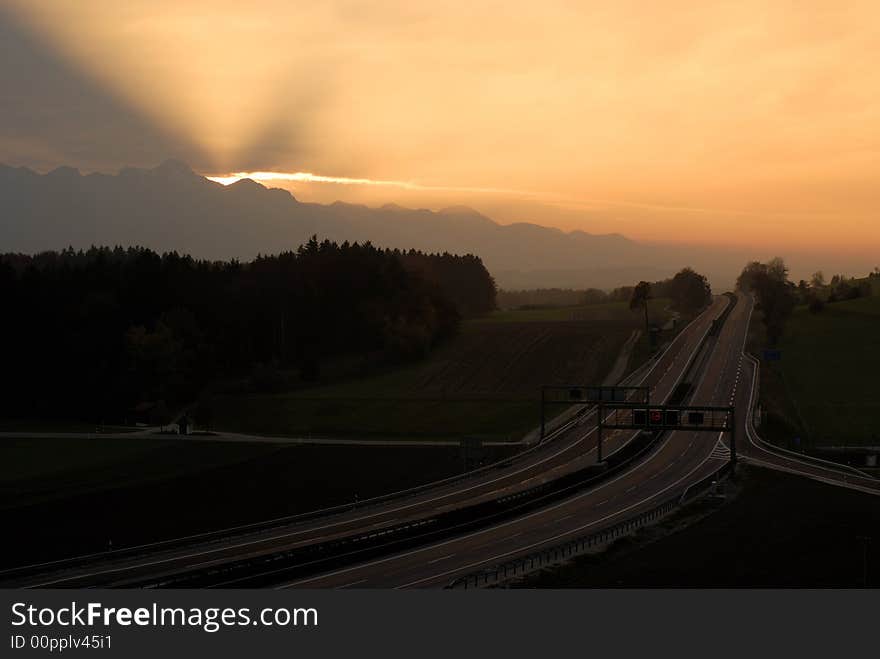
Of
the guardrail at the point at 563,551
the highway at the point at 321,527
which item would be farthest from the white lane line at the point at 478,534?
the highway at the point at 321,527

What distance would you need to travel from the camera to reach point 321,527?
2685 inches

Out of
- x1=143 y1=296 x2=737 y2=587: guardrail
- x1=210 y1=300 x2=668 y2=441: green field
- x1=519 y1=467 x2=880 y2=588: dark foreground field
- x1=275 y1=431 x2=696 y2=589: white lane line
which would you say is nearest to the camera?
x1=143 y1=296 x2=737 y2=587: guardrail

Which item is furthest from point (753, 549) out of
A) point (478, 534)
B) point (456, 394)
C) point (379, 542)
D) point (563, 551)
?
point (456, 394)

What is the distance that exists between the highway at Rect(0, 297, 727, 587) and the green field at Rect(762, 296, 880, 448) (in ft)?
75.4

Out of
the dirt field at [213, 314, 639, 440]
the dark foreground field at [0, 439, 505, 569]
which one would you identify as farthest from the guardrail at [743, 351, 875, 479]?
the dark foreground field at [0, 439, 505, 569]

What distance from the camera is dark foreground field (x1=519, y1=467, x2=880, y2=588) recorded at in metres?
54.0

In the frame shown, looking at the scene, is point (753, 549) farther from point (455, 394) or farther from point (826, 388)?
point (826, 388)

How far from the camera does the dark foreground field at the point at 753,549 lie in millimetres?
54000

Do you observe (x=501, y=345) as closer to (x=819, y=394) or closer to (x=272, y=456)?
(x=819, y=394)

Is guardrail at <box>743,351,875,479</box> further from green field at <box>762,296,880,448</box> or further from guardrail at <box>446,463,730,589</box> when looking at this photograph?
guardrail at <box>446,463,730,589</box>

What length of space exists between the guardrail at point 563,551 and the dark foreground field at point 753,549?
121 cm

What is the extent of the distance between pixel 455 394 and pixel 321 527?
77125 mm

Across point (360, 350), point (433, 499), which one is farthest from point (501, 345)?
point (433, 499)

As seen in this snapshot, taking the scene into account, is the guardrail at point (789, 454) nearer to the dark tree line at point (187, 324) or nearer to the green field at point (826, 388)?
the green field at point (826, 388)
